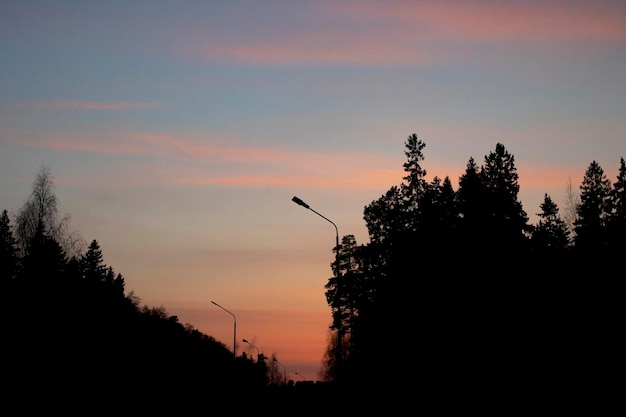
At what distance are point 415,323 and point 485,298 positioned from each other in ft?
19.7

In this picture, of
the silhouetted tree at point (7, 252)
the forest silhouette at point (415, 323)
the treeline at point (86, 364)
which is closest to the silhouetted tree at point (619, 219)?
the forest silhouette at point (415, 323)

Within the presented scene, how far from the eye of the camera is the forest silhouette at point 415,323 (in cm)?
2905

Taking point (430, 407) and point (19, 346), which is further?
point (430, 407)

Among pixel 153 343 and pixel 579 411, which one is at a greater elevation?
pixel 153 343

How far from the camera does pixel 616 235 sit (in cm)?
6469

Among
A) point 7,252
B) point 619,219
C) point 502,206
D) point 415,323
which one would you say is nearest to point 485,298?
point 415,323

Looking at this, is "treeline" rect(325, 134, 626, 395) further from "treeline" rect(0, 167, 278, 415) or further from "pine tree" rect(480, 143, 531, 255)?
"treeline" rect(0, 167, 278, 415)

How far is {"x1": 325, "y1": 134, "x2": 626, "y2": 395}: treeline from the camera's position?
41031 mm

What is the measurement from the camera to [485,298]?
161ft

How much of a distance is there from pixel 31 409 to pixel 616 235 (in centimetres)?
5905

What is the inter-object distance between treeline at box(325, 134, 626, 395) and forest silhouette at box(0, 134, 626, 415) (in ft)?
0.48

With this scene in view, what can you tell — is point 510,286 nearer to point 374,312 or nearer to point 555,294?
point 555,294

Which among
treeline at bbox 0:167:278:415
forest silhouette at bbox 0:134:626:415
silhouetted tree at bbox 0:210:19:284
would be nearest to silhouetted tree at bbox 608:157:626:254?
forest silhouette at bbox 0:134:626:415

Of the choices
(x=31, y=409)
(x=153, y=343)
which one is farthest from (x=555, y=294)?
(x=31, y=409)
